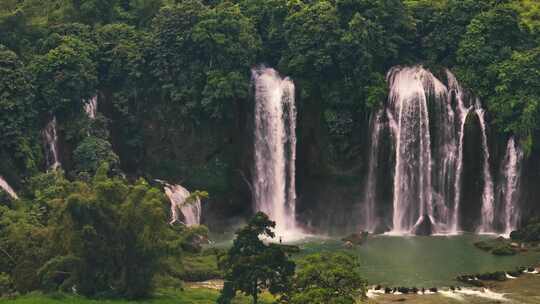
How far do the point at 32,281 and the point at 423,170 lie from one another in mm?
22070

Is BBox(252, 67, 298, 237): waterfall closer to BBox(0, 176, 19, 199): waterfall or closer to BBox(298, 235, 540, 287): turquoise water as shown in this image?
BBox(298, 235, 540, 287): turquoise water

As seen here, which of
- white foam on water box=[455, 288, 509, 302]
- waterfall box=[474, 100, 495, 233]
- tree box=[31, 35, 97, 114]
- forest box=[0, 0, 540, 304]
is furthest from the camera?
waterfall box=[474, 100, 495, 233]

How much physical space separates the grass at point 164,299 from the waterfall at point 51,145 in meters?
12.7

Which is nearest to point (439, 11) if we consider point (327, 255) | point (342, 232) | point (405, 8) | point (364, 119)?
point (405, 8)

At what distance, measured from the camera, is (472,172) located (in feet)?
201

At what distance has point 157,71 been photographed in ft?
203

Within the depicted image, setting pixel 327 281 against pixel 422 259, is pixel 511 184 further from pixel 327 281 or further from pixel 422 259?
pixel 327 281

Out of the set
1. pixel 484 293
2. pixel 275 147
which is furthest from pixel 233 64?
pixel 484 293

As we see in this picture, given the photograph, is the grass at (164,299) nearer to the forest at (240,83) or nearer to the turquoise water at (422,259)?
the turquoise water at (422,259)

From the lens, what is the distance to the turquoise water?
52.5 m

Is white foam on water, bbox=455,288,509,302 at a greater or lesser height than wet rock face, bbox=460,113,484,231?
lesser

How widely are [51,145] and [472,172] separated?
1927 centimetres

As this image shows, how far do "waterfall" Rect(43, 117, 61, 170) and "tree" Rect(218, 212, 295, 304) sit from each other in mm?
16022

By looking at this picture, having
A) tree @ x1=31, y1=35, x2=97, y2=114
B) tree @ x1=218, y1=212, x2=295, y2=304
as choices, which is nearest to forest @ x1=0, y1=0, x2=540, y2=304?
tree @ x1=31, y1=35, x2=97, y2=114
